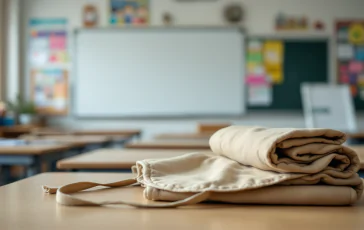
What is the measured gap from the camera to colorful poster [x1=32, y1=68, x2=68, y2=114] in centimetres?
646

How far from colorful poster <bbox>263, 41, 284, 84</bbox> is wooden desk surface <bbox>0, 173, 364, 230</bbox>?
18.1 feet

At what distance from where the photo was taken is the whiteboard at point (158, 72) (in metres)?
6.32

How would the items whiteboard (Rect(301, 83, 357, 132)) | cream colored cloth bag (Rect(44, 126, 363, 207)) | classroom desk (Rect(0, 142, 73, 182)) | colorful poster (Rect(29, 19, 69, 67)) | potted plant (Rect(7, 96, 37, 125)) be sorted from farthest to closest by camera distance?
1. colorful poster (Rect(29, 19, 69, 67))
2. potted plant (Rect(7, 96, 37, 125))
3. whiteboard (Rect(301, 83, 357, 132))
4. classroom desk (Rect(0, 142, 73, 182))
5. cream colored cloth bag (Rect(44, 126, 363, 207))

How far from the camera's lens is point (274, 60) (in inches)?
250

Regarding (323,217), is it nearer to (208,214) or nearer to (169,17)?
(208,214)

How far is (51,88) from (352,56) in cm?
397

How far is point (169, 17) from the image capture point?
627 centimetres

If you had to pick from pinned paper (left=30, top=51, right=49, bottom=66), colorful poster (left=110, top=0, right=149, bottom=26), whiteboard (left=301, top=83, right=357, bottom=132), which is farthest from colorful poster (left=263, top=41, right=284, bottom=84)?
pinned paper (left=30, top=51, right=49, bottom=66)

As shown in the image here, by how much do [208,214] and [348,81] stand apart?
5956mm

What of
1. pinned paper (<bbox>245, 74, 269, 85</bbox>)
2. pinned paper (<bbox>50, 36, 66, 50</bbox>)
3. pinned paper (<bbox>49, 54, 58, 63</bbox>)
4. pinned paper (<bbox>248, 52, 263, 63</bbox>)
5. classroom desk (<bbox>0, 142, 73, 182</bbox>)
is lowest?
classroom desk (<bbox>0, 142, 73, 182</bbox>)

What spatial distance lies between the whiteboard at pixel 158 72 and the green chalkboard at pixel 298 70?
512mm

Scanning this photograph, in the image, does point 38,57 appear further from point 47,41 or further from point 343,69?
point 343,69

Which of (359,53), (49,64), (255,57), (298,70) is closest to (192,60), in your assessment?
(255,57)

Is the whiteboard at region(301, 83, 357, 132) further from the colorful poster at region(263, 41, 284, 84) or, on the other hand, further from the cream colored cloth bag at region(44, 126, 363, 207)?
the cream colored cloth bag at region(44, 126, 363, 207)
